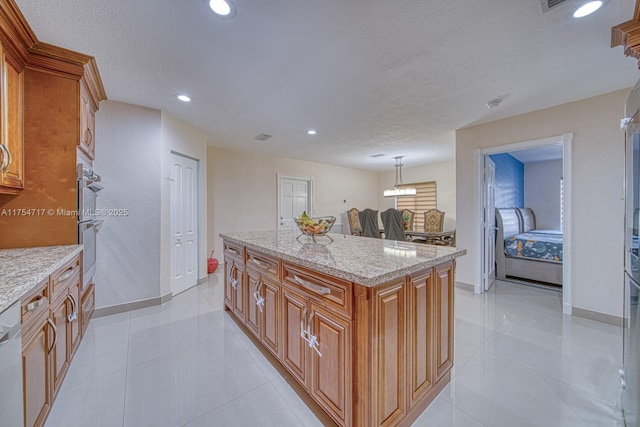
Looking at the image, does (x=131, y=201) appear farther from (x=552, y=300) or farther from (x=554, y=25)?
(x=552, y=300)

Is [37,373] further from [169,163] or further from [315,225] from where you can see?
[169,163]

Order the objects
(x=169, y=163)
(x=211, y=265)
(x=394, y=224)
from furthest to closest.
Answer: (x=394, y=224), (x=211, y=265), (x=169, y=163)

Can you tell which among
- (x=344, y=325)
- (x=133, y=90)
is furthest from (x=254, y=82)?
(x=344, y=325)

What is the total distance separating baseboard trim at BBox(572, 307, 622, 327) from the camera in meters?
2.50

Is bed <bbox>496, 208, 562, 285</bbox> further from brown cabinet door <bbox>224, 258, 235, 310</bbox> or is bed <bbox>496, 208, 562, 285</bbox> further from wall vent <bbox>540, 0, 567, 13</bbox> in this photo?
brown cabinet door <bbox>224, 258, 235, 310</bbox>

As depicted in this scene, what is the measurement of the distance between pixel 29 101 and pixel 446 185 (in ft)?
23.6

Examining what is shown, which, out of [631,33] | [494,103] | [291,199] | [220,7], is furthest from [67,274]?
[291,199]

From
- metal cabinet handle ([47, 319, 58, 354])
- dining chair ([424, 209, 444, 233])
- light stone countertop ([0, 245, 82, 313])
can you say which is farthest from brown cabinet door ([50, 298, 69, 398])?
dining chair ([424, 209, 444, 233])

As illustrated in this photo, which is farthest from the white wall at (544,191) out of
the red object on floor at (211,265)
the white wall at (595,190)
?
the red object on floor at (211,265)

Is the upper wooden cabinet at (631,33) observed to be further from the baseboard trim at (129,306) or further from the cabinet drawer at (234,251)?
the baseboard trim at (129,306)

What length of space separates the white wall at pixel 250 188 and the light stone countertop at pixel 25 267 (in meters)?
2.88

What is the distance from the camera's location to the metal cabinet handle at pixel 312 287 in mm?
1299

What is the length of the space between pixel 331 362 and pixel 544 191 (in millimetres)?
7286

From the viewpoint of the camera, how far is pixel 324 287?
1.31 m
